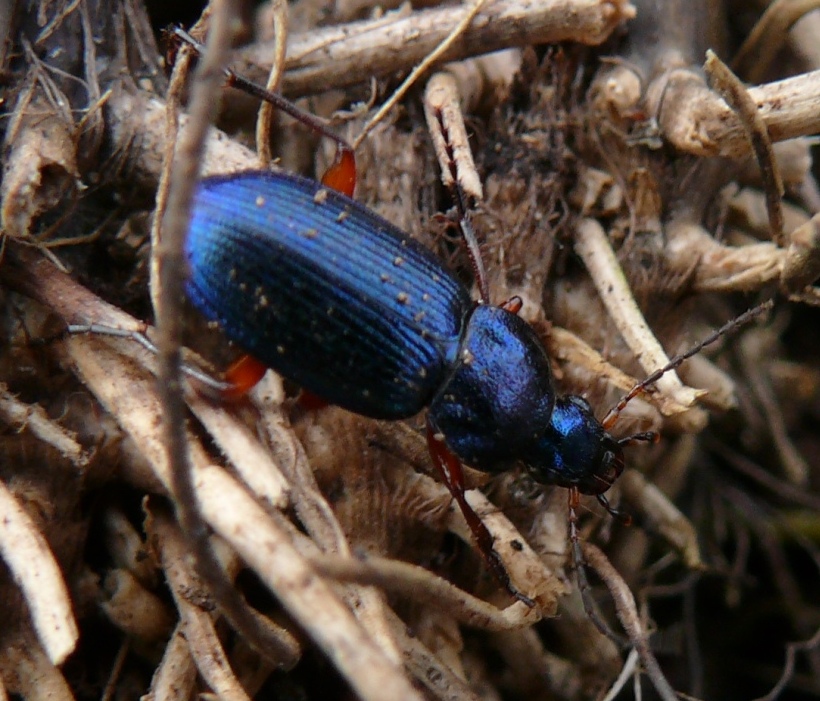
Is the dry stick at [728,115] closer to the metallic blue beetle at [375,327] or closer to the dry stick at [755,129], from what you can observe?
the dry stick at [755,129]

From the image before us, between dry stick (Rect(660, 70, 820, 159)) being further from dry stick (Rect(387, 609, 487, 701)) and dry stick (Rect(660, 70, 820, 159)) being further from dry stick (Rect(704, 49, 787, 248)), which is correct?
dry stick (Rect(387, 609, 487, 701))

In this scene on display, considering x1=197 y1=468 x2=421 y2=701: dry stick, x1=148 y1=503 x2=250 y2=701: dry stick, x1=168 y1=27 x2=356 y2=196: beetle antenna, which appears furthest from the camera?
x1=168 y1=27 x2=356 y2=196: beetle antenna

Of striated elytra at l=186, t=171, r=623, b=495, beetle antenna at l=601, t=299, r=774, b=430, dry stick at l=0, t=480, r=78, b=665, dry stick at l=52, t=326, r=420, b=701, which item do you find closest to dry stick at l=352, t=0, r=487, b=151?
striated elytra at l=186, t=171, r=623, b=495

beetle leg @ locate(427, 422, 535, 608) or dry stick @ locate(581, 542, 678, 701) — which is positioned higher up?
beetle leg @ locate(427, 422, 535, 608)

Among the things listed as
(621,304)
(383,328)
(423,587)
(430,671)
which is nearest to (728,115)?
(621,304)

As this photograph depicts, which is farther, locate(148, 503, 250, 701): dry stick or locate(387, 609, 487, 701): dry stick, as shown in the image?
locate(387, 609, 487, 701): dry stick

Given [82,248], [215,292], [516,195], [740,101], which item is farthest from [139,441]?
[740,101]

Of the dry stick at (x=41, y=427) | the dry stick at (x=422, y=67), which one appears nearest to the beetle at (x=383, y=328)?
the dry stick at (x=422, y=67)

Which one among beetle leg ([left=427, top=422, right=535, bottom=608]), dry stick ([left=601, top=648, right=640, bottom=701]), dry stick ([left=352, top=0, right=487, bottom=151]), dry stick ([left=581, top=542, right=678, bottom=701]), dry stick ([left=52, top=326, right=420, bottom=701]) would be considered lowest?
dry stick ([left=601, top=648, right=640, bottom=701])
